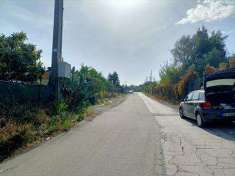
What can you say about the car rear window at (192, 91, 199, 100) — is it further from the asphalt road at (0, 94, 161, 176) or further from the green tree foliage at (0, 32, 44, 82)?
the green tree foliage at (0, 32, 44, 82)

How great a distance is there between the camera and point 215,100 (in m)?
11.9

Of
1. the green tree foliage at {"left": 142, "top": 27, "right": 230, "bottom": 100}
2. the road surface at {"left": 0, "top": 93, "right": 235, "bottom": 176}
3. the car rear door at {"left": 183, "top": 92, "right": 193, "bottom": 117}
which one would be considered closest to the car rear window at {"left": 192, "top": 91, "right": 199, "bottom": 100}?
the car rear door at {"left": 183, "top": 92, "right": 193, "bottom": 117}

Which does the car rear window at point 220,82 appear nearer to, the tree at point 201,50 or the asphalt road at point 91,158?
the asphalt road at point 91,158

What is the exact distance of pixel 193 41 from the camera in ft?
221

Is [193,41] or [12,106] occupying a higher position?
[193,41]

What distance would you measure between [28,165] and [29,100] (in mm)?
8313

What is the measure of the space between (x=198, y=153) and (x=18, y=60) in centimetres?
1765

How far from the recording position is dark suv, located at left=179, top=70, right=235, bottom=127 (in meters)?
11.6

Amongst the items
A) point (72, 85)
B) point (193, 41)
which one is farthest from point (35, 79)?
point (193, 41)

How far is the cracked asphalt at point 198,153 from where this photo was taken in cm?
570

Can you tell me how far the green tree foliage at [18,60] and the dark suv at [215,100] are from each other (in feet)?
43.2

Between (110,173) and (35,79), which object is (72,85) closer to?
(35,79)

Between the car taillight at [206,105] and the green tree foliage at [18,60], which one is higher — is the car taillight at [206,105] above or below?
below

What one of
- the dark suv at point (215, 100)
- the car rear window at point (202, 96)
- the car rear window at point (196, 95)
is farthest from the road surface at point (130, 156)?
the car rear window at point (196, 95)
